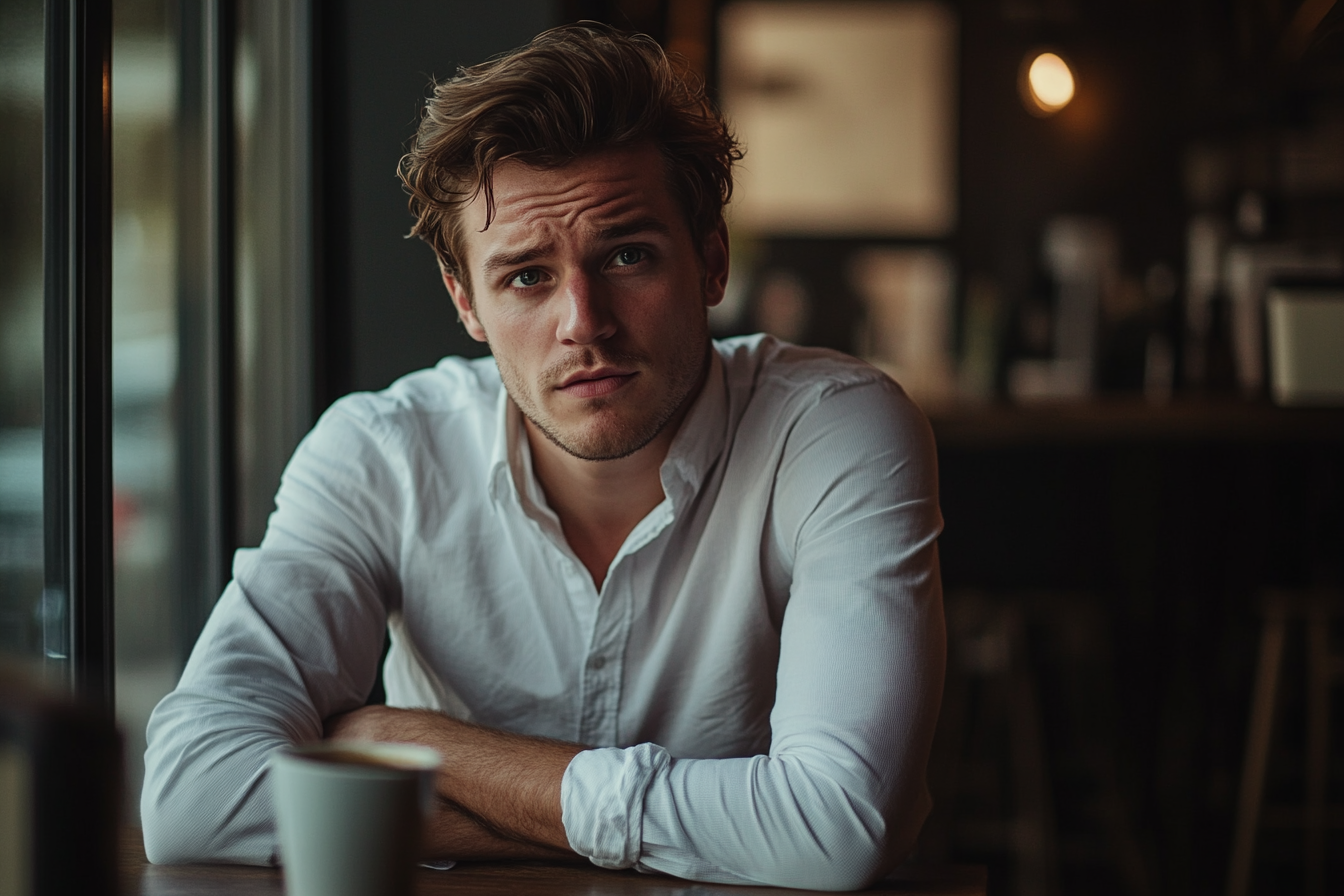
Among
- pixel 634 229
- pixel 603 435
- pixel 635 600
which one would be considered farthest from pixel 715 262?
pixel 635 600

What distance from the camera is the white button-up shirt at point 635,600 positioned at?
1116mm

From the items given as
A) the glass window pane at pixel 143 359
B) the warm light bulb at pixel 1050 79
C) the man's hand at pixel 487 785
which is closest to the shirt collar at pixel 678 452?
the man's hand at pixel 487 785

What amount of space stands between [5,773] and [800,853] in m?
0.72

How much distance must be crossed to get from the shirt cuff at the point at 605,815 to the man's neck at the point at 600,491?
0.42 metres

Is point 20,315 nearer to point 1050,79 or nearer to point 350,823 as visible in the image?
point 350,823

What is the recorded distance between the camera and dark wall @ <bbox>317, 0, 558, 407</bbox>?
1.97 m

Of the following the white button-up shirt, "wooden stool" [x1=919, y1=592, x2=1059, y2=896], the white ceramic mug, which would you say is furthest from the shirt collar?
"wooden stool" [x1=919, y1=592, x2=1059, y2=896]

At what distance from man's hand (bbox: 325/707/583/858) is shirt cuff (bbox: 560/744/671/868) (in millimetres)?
14

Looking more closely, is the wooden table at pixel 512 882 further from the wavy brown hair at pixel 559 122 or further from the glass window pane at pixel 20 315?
the wavy brown hair at pixel 559 122

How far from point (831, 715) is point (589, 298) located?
0.50 m

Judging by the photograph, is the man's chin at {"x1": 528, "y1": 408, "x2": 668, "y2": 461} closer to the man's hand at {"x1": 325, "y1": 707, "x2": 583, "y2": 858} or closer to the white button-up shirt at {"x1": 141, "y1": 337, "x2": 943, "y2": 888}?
the white button-up shirt at {"x1": 141, "y1": 337, "x2": 943, "y2": 888}

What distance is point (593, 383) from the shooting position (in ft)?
4.31

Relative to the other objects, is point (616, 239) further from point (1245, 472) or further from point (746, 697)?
point (1245, 472)

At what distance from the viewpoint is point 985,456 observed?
3354 millimetres
